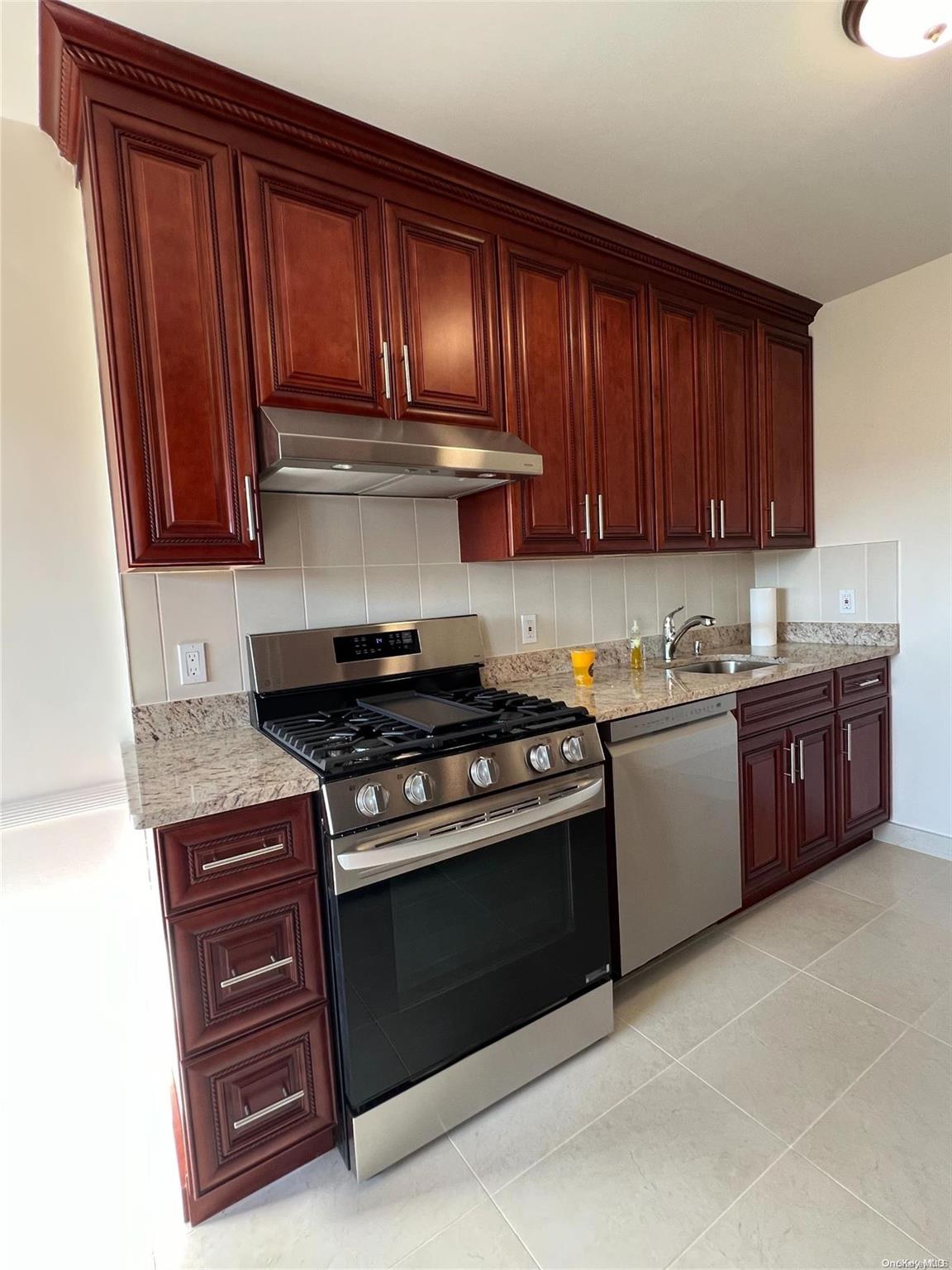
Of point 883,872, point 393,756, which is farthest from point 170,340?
point 883,872

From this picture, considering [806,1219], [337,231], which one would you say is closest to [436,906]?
[806,1219]

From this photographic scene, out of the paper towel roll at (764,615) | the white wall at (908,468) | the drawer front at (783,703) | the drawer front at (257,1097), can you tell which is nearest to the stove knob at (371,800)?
the drawer front at (257,1097)

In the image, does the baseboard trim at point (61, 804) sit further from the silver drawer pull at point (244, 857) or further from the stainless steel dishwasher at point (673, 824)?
the stainless steel dishwasher at point (673, 824)

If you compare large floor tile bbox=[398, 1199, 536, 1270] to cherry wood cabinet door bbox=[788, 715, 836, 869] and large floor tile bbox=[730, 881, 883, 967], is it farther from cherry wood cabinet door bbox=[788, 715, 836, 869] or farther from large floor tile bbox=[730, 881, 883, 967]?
cherry wood cabinet door bbox=[788, 715, 836, 869]

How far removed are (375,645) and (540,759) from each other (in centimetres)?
71

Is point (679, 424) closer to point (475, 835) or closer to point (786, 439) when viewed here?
point (786, 439)

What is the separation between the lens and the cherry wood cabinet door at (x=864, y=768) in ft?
8.55

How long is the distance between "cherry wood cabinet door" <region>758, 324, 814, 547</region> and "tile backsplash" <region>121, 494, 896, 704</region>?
0.27 m

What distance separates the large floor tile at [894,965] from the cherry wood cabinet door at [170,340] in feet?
7.22

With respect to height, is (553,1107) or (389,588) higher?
(389,588)

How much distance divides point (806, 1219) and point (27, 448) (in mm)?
2422

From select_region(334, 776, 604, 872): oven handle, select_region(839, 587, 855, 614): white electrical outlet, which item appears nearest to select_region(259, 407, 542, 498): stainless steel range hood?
select_region(334, 776, 604, 872): oven handle

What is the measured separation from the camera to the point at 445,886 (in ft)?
4.65

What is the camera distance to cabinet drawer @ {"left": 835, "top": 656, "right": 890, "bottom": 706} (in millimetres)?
2562
